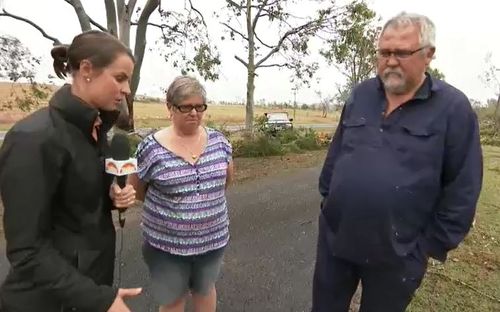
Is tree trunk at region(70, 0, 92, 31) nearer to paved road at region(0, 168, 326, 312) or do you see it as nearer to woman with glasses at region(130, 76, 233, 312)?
paved road at region(0, 168, 326, 312)

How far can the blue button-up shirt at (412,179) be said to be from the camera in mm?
2057

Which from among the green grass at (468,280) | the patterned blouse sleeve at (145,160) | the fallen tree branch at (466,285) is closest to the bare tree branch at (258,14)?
the green grass at (468,280)

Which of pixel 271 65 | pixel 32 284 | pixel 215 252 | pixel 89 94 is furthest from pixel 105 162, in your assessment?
pixel 271 65

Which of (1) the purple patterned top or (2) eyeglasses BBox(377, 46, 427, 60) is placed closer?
(2) eyeglasses BBox(377, 46, 427, 60)

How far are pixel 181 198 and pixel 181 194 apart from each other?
2 cm

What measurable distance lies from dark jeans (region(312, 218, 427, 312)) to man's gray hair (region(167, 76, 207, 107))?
1059mm

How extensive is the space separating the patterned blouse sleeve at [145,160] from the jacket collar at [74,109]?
2.57ft

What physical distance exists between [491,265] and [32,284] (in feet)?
15.2

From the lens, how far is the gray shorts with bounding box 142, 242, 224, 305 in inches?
96.3

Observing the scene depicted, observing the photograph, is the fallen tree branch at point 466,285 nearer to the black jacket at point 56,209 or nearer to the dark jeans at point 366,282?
the dark jeans at point 366,282

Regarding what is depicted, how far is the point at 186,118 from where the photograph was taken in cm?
234

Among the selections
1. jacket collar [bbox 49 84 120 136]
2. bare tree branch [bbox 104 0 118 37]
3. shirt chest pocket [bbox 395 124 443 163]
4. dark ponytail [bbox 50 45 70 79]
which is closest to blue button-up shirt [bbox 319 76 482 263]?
shirt chest pocket [bbox 395 124 443 163]

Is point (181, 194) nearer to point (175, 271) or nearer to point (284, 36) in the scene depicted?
point (175, 271)

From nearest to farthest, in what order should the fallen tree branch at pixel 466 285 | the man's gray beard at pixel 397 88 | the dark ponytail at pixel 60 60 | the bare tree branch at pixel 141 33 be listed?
the dark ponytail at pixel 60 60 → the man's gray beard at pixel 397 88 → the fallen tree branch at pixel 466 285 → the bare tree branch at pixel 141 33
